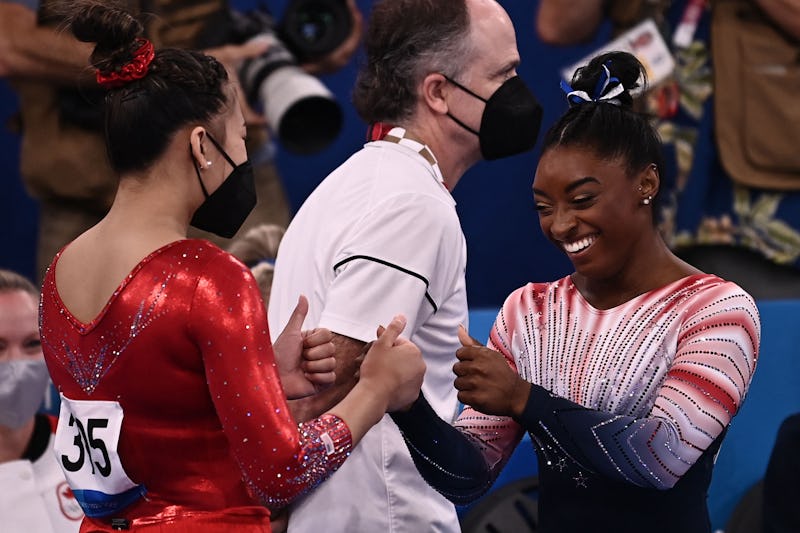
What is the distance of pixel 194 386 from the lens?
1.80 metres

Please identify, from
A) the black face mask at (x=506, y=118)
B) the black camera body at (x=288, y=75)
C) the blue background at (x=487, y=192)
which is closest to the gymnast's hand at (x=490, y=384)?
the black face mask at (x=506, y=118)

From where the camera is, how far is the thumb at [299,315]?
2.00 m

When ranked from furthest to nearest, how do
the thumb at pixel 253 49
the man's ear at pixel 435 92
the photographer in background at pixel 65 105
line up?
the thumb at pixel 253 49 → the photographer in background at pixel 65 105 → the man's ear at pixel 435 92

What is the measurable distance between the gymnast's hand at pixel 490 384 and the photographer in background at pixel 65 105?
204cm

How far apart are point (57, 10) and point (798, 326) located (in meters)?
2.31

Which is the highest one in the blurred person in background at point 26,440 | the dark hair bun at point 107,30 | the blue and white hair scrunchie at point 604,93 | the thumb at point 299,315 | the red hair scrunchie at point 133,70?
the dark hair bun at point 107,30

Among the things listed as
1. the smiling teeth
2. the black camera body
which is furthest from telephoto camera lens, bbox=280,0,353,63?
the smiling teeth

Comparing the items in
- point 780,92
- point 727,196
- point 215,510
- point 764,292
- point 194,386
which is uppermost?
point 194,386

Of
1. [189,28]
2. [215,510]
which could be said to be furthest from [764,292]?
[215,510]

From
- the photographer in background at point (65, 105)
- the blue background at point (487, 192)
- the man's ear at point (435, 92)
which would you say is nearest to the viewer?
the man's ear at point (435, 92)

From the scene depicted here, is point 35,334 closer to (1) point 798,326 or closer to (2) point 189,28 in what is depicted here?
(2) point 189,28

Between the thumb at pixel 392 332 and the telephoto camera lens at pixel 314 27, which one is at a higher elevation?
the thumb at pixel 392 332

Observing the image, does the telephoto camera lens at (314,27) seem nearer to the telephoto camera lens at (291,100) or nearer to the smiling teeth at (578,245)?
the telephoto camera lens at (291,100)

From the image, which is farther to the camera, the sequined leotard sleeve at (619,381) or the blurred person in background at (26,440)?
the blurred person in background at (26,440)
